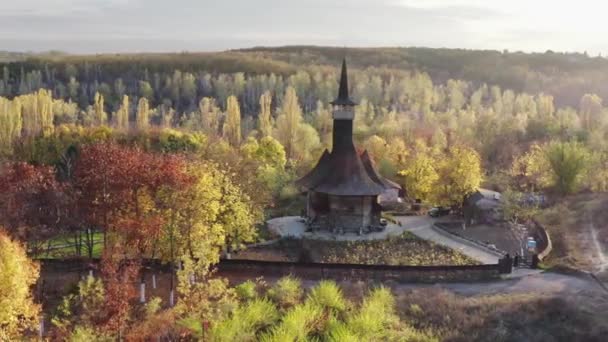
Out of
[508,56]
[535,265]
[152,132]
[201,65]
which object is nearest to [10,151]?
[152,132]

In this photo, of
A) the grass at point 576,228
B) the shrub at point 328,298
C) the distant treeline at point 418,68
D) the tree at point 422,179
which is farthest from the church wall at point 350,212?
the distant treeline at point 418,68

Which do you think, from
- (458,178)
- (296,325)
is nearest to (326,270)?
(296,325)

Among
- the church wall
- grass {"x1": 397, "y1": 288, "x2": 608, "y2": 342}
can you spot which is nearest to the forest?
grass {"x1": 397, "y1": 288, "x2": 608, "y2": 342}

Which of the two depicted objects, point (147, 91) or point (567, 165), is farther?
point (147, 91)

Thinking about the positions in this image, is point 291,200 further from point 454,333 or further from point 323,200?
point 454,333

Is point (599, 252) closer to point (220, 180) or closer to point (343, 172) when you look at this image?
point (343, 172)

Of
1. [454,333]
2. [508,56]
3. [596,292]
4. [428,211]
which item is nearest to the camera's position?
[454,333]

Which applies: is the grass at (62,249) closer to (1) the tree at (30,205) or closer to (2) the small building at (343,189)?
(1) the tree at (30,205)
